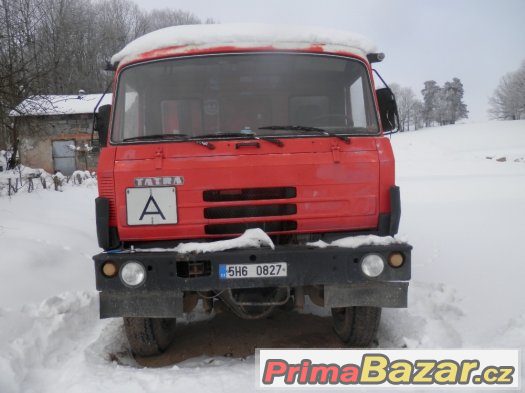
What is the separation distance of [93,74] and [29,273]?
4481cm

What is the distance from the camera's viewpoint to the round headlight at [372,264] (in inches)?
127

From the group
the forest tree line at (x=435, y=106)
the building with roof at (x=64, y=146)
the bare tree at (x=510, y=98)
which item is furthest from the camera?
the forest tree line at (x=435, y=106)

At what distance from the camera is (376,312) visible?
12.2ft

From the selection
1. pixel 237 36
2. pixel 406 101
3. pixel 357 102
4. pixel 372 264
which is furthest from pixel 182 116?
pixel 406 101

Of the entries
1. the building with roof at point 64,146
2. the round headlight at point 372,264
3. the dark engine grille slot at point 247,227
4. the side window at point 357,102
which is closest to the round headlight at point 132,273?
the dark engine grille slot at point 247,227

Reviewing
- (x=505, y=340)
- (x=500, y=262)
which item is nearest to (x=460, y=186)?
(x=500, y=262)

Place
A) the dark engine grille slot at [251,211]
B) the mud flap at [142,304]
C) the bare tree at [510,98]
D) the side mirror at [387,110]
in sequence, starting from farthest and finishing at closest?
the bare tree at [510,98], the side mirror at [387,110], the dark engine grille slot at [251,211], the mud flap at [142,304]

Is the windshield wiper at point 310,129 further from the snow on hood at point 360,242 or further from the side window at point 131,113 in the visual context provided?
the side window at point 131,113

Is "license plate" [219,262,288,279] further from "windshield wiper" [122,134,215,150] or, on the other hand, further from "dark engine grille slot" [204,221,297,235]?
"windshield wiper" [122,134,215,150]

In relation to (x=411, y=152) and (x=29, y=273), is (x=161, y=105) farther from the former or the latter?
(x=411, y=152)

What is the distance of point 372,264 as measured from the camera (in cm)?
325

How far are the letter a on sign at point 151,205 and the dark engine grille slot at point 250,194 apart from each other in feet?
0.94

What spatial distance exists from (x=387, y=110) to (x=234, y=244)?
1.76m
